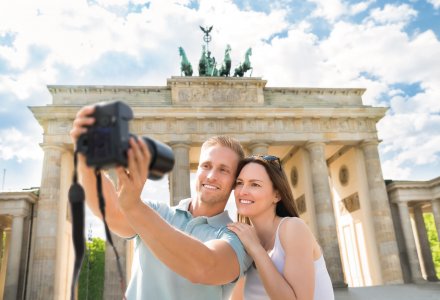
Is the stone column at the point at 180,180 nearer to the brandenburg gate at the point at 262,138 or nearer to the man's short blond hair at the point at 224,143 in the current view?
the brandenburg gate at the point at 262,138

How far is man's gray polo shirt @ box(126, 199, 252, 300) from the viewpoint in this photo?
2393 millimetres

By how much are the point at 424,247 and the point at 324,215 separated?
32.7ft

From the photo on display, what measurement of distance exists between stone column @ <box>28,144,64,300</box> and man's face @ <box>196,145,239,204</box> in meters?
23.3

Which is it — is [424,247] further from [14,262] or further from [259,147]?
[14,262]

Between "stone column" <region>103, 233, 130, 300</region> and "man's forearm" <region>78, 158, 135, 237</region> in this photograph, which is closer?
"man's forearm" <region>78, 158, 135, 237</region>

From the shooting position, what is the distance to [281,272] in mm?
2854

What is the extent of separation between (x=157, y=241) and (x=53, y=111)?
85.8ft

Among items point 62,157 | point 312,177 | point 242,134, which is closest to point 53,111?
point 62,157

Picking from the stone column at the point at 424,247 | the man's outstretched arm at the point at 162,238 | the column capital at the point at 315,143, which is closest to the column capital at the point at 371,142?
the column capital at the point at 315,143

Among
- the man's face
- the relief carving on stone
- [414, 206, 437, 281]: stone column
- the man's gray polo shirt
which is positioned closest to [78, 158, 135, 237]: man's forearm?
the man's gray polo shirt

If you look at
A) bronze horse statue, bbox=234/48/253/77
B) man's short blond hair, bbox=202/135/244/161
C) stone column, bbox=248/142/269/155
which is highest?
bronze horse statue, bbox=234/48/253/77

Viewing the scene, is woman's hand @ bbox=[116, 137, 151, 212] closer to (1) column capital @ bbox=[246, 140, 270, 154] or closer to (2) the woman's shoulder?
(2) the woman's shoulder

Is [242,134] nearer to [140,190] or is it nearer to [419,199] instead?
[419,199]

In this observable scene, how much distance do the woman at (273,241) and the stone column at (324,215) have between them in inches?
926
